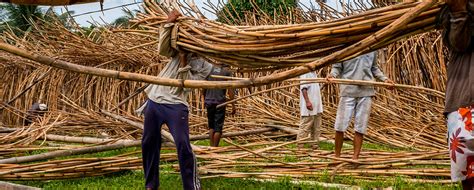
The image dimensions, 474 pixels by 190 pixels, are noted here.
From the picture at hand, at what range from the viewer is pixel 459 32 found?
2.96 metres

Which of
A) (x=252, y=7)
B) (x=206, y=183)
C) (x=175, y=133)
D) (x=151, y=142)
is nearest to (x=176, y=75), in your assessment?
(x=175, y=133)

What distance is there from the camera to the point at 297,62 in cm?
→ 321

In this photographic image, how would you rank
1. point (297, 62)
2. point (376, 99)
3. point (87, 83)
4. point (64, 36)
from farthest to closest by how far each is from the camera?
point (87, 83), point (64, 36), point (376, 99), point (297, 62)

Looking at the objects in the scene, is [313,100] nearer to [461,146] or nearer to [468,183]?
[468,183]

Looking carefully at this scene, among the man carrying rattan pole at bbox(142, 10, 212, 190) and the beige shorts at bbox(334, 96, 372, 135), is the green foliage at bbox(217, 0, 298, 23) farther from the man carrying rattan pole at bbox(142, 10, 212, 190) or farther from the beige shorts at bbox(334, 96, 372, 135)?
the man carrying rattan pole at bbox(142, 10, 212, 190)

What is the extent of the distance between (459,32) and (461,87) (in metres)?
0.30

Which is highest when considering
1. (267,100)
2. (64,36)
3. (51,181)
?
(64,36)

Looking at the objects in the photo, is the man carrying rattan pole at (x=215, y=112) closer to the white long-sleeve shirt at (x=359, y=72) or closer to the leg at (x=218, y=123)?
the leg at (x=218, y=123)

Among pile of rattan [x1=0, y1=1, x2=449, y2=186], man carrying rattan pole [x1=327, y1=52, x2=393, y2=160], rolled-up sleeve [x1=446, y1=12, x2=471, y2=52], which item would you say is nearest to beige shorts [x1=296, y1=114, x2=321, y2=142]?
pile of rattan [x1=0, y1=1, x2=449, y2=186]

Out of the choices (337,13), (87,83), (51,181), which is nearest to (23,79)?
(87,83)

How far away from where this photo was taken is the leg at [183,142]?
186 inches

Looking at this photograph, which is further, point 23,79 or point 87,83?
point 23,79

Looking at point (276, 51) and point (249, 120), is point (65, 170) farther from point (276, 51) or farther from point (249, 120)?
point (249, 120)

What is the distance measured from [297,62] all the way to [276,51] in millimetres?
147
